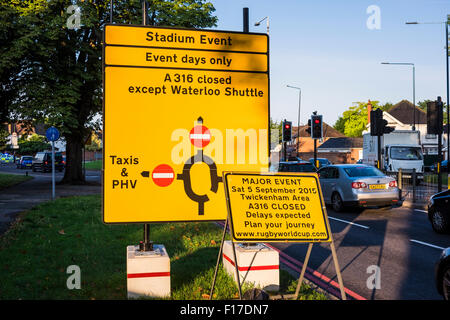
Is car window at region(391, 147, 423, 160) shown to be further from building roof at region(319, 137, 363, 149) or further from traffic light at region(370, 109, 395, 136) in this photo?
building roof at region(319, 137, 363, 149)

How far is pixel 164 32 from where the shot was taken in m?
6.05

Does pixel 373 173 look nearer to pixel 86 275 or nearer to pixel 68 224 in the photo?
pixel 68 224

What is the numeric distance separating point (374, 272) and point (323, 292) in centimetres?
193

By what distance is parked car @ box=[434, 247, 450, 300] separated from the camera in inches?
218

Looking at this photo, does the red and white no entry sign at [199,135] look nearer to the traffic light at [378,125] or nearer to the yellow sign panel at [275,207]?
the yellow sign panel at [275,207]

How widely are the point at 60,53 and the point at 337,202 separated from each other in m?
17.1

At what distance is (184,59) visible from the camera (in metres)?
6.07

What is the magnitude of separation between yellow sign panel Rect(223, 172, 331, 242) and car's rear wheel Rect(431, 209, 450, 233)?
715 cm

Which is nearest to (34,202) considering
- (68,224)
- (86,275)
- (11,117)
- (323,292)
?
(68,224)

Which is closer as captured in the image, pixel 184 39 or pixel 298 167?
pixel 184 39

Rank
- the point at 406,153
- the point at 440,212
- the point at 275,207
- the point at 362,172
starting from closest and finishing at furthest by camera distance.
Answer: the point at 275,207, the point at 440,212, the point at 362,172, the point at 406,153

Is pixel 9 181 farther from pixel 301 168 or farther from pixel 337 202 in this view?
pixel 337 202

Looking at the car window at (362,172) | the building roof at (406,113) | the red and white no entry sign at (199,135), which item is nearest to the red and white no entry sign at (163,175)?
the red and white no entry sign at (199,135)

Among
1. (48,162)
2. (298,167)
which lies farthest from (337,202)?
(48,162)
